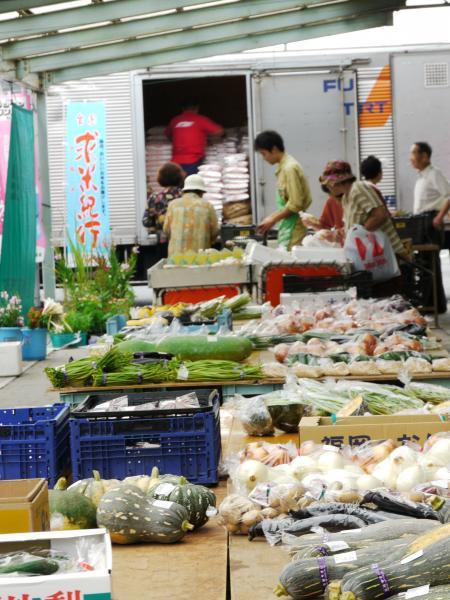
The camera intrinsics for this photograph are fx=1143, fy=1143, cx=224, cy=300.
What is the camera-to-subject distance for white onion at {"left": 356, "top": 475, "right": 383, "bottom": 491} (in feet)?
11.4

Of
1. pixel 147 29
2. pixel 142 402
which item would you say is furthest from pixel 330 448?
pixel 147 29

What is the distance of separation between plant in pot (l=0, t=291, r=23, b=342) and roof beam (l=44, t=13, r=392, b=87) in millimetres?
3452

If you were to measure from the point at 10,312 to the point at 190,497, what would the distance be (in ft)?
29.2

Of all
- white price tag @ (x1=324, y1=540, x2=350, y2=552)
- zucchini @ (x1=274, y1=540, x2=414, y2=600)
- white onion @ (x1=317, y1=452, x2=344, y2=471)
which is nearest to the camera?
zucchini @ (x1=274, y1=540, x2=414, y2=600)

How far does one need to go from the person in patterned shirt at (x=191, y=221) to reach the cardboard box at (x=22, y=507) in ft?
30.5

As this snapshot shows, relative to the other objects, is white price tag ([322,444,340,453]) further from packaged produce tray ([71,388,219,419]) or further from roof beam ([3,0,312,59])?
roof beam ([3,0,312,59])

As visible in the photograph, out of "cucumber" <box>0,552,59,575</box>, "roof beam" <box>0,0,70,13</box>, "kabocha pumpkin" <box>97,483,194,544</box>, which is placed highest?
"roof beam" <box>0,0,70,13</box>

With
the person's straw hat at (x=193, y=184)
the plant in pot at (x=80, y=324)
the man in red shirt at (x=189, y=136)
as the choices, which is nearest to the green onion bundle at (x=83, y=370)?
the person's straw hat at (x=193, y=184)

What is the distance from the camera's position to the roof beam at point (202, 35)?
13.4 meters

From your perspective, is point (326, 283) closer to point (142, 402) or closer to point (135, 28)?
point (135, 28)

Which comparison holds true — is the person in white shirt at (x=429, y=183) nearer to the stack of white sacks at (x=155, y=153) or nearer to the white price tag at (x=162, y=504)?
the stack of white sacks at (x=155, y=153)

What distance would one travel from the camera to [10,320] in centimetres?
1209

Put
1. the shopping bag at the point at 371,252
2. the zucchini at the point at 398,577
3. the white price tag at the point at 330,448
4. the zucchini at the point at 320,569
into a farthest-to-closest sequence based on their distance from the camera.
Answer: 1. the shopping bag at the point at 371,252
2. the white price tag at the point at 330,448
3. the zucchini at the point at 320,569
4. the zucchini at the point at 398,577

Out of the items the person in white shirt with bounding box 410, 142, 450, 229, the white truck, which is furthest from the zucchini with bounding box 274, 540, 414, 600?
the white truck
